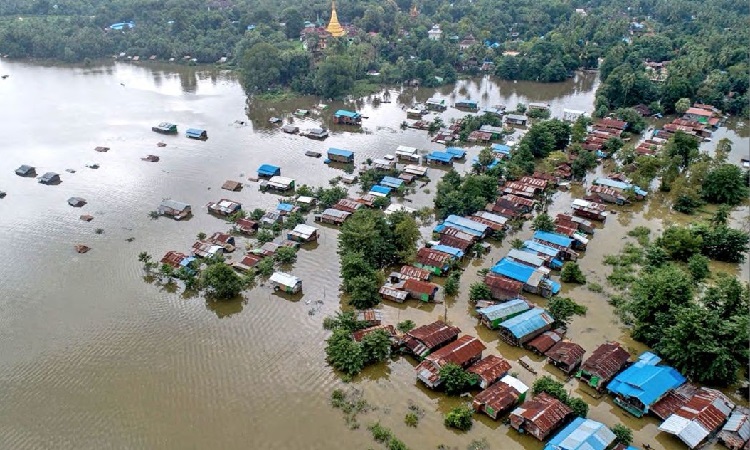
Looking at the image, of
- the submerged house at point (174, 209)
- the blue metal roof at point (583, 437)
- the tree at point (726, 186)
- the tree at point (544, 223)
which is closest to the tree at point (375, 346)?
the blue metal roof at point (583, 437)

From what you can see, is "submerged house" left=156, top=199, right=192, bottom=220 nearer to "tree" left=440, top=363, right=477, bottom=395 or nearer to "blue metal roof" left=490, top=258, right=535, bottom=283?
"blue metal roof" left=490, top=258, right=535, bottom=283

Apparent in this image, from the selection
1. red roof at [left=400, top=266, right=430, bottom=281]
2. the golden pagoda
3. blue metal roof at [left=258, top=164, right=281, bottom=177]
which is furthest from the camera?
the golden pagoda

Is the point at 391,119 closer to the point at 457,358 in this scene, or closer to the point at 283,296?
the point at 283,296

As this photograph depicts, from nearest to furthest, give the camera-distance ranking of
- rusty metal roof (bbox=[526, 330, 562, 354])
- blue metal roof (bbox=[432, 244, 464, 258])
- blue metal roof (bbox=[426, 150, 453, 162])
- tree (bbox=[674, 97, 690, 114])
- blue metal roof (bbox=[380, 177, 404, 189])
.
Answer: rusty metal roof (bbox=[526, 330, 562, 354])
blue metal roof (bbox=[432, 244, 464, 258])
blue metal roof (bbox=[380, 177, 404, 189])
blue metal roof (bbox=[426, 150, 453, 162])
tree (bbox=[674, 97, 690, 114])

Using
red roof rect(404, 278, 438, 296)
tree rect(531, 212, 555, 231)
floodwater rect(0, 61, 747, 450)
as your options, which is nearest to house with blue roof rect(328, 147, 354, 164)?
floodwater rect(0, 61, 747, 450)

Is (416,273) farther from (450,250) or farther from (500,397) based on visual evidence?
A: (500,397)

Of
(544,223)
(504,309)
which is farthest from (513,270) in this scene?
(544,223)
